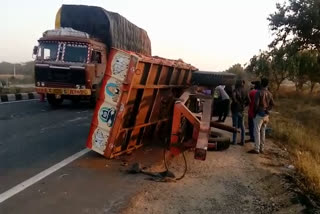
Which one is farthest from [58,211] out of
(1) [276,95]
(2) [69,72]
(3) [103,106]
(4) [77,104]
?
(1) [276,95]

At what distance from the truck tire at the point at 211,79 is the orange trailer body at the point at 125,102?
175 centimetres

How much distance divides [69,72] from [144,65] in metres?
9.25

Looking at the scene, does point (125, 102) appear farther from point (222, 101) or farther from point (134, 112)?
point (222, 101)

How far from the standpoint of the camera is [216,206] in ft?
18.5

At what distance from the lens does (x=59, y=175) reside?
265 inches

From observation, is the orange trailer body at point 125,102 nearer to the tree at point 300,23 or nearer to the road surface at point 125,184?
the road surface at point 125,184

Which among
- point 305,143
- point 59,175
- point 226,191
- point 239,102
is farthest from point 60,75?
point 226,191

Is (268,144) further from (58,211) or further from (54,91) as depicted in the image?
(54,91)

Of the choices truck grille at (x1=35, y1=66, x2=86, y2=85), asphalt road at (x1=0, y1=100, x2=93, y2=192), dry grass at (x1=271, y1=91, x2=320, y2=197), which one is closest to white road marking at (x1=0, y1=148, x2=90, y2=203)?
asphalt road at (x1=0, y1=100, x2=93, y2=192)

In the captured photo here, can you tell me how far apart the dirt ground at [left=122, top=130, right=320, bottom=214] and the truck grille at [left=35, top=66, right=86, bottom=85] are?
8.77m

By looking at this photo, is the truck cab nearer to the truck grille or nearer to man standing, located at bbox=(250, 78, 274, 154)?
the truck grille

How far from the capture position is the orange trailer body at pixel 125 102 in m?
7.34

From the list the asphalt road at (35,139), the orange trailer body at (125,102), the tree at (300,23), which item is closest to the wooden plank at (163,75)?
the orange trailer body at (125,102)

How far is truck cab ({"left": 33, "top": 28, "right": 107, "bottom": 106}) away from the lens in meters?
16.3
